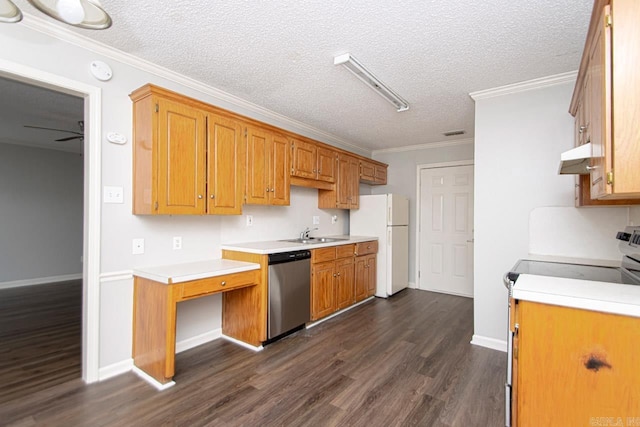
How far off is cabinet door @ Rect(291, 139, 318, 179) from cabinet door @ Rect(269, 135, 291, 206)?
0.37 ft

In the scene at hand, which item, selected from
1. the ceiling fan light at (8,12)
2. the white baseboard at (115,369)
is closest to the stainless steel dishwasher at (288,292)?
the white baseboard at (115,369)

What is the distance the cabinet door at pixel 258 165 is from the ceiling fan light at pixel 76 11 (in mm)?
1449

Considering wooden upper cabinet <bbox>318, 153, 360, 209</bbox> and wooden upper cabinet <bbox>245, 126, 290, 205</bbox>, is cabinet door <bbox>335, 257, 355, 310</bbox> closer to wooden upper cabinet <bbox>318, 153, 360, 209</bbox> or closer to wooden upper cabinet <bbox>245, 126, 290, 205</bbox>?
wooden upper cabinet <bbox>318, 153, 360, 209</bbox>

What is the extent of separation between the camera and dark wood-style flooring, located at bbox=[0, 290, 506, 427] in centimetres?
186

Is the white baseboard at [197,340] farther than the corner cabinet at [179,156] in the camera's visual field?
Yes

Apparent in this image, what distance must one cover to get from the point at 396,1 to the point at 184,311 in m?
2.94

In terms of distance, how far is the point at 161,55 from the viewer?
2375mm

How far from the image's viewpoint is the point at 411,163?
5250 mm

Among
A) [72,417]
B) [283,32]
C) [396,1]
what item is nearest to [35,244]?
[72,417]

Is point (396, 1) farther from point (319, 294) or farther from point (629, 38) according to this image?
point (319, 294)

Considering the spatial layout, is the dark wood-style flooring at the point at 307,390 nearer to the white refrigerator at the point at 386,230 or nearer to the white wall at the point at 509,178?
the white wall at the point at 509,178

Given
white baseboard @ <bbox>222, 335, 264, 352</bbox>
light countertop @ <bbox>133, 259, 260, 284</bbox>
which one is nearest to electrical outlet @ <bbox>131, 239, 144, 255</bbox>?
light countertop @ <bbox>133, 259, 260, 284</bbox>

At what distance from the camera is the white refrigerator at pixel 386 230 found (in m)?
4.55

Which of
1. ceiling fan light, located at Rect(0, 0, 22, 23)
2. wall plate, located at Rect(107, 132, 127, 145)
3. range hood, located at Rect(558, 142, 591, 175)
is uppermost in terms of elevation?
ceiling fan light, located at Rect(0, 0, 22, 23)
